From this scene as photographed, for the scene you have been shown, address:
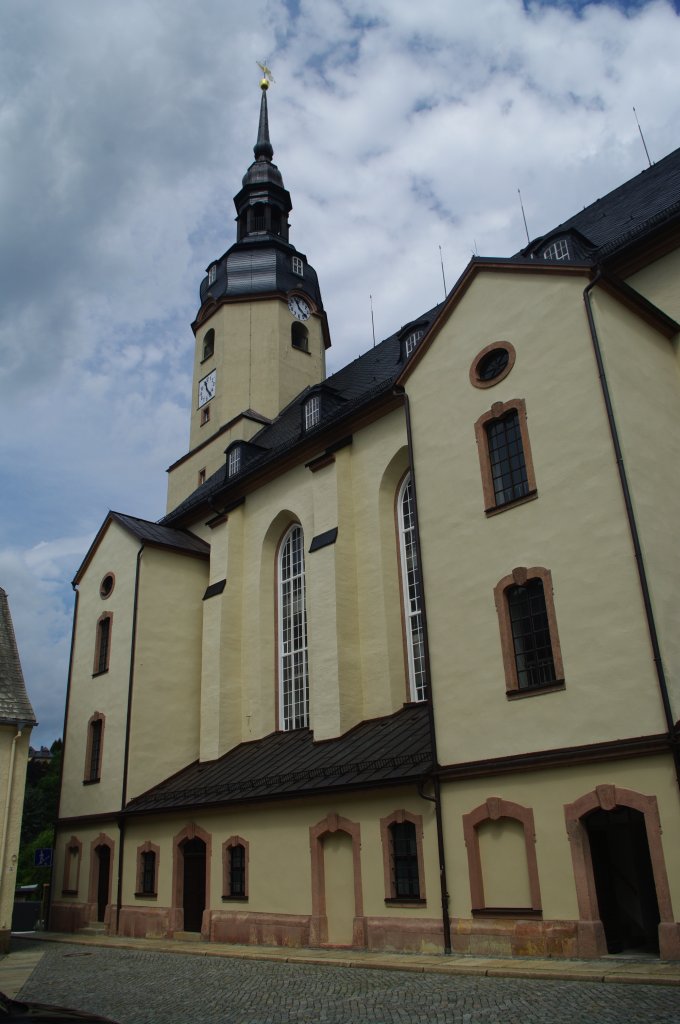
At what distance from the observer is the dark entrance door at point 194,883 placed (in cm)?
1959

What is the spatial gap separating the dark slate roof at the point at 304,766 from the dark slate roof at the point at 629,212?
10059mm

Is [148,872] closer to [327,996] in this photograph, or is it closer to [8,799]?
[8,799]

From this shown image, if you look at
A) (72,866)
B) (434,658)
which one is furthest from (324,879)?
(72,866)

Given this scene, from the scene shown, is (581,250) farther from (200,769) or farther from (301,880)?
(200,769)

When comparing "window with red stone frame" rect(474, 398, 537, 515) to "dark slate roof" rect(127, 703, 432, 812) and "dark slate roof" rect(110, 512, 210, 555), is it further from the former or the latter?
"dark slate roof" rect(110, 512, 210, 555)

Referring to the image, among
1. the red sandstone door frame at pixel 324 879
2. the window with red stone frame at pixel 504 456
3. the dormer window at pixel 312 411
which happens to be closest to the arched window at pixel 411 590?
the red sandstone door frame at pixel 324 879

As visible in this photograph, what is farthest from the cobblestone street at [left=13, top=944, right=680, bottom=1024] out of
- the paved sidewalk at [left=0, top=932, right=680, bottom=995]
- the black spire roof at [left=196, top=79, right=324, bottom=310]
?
the black spire roof at [left=196, top=79, right=324, bottom=310]

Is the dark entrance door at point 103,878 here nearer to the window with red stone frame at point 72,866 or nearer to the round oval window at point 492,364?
the window with red stone frame at point 72,866

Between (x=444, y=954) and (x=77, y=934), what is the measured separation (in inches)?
529

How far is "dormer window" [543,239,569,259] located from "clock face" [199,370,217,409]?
17758 mm

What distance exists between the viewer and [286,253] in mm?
36469

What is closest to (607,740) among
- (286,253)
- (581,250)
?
(581,250)

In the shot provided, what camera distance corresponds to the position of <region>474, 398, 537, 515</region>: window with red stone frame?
14.6 m

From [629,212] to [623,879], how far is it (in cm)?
1423
